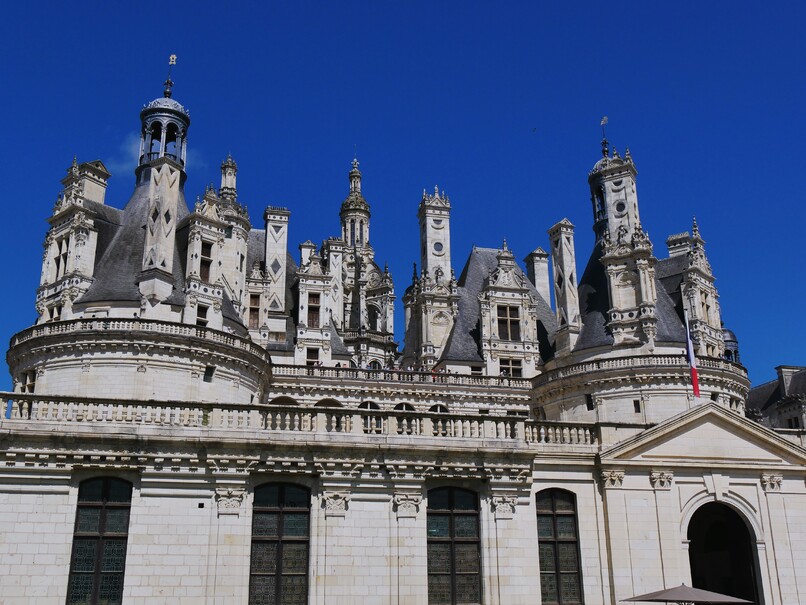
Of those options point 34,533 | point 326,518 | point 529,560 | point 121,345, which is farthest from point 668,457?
point 121,345

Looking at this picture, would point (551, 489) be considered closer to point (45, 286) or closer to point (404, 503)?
point (404, 503)

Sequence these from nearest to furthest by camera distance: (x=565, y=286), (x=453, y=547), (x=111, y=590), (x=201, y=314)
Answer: (x=111, y=590) < (x=453, y=547) < (x=201, y=314) < (x=565, y=286)

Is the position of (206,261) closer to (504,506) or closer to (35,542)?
(35,542)

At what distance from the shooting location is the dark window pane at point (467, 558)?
19719 millimetres

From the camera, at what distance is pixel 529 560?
784 inches

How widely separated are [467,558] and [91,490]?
361 inches

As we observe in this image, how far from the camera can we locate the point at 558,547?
2062 cm

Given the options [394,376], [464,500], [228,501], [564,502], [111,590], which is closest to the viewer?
[111,590]

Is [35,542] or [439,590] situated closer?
[35,542]

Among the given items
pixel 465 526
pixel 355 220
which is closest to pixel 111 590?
pixel 465 526

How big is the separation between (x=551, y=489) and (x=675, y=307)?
23.5m

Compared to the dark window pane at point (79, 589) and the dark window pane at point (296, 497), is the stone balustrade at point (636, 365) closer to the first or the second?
→ the dark window pane at point (296, 497)

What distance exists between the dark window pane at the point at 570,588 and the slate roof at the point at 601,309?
67.8ft

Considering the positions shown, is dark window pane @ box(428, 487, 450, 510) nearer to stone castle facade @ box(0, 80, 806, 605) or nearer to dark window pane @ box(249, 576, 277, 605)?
stone castle facade @ box(0, 80, 806, 605)
